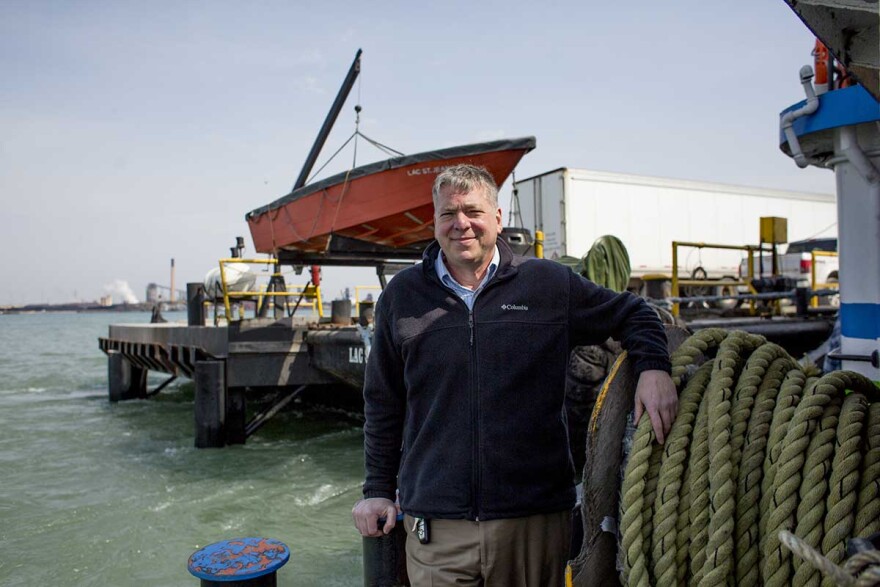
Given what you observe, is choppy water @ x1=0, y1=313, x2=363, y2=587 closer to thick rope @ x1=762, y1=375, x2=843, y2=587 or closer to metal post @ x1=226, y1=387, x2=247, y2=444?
metal post @ x1=226, y1=387, x2=247, y2=444

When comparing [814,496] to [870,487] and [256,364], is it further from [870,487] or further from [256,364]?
[256,364]

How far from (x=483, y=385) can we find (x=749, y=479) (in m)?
0.78

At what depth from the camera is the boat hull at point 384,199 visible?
9406mm

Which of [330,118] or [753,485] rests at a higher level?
[330,118]

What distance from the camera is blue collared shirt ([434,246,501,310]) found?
219 cm

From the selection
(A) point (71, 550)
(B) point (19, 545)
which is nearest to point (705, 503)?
(A) point (71, 550)

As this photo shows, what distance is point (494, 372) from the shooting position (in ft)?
6.88

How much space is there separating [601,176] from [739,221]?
559cm

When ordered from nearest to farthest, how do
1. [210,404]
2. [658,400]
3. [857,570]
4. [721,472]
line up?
1. [857,570]
2. [721,472]
3. [658,400]
4. [210,404]

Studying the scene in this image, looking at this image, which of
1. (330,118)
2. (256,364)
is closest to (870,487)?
(256,364)

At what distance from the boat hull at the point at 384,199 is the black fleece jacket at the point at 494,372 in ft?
23.6

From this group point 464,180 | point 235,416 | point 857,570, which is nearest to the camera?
point 857,570

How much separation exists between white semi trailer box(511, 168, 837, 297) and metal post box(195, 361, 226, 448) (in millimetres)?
8165

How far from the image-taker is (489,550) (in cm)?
203
